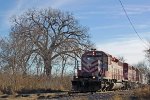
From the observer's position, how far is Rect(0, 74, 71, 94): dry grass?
30.8m

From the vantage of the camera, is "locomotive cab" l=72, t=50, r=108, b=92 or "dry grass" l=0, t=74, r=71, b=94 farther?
"dry grass" l=0, t=74, r=71, b=94

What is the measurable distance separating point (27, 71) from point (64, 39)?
79.5 feet

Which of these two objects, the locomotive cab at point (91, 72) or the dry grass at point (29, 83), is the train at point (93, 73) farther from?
the dry grass at point (29, 83)

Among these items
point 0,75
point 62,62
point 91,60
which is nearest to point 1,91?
point 0,75

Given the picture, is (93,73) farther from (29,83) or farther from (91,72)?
(29,83)

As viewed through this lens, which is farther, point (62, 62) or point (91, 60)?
point (62, 62)

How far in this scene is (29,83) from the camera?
3481 centimetres

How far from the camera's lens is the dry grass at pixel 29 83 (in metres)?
30.8

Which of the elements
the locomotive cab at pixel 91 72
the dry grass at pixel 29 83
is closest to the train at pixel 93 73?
the locomotive cab at pixel 91 72

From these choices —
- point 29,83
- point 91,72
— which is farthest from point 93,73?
point 29,83

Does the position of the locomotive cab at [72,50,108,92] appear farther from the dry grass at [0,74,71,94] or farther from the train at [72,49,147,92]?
the dry grass at [0,74,71,94]

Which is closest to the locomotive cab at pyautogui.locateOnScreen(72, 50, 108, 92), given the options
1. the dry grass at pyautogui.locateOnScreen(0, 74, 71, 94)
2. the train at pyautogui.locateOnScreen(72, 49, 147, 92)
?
the train at pyautogui.locateOnScreen(72, 49, 147, 92)

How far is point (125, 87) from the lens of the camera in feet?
136

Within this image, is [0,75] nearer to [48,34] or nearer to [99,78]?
[99,78]
